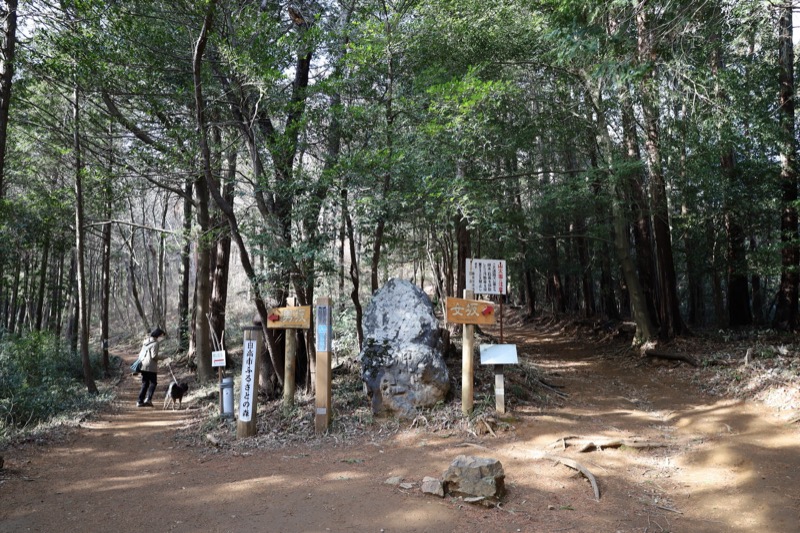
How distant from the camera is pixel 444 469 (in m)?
5.22

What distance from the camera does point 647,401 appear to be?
8.34 metres

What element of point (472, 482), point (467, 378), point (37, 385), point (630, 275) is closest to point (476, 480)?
point (472, 482)

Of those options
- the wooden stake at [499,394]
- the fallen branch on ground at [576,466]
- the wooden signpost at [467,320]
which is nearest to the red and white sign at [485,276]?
the wooden signpost at [467,320]

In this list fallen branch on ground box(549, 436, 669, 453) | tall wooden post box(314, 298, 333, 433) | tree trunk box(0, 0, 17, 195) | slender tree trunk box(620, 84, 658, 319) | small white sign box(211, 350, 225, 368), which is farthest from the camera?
slender tree trunk box(620, 84, 658, 319)

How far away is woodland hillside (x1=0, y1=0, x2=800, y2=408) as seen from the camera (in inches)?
308

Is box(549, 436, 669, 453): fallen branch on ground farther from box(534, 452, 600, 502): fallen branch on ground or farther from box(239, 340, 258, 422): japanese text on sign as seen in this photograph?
box(239, 340, 258, 422): japanese text on sign

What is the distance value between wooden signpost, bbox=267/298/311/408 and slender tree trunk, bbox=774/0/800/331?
9451mm

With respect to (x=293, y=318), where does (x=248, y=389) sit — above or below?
below

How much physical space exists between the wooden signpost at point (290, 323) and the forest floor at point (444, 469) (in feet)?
2.96

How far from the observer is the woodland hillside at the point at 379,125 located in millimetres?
7828

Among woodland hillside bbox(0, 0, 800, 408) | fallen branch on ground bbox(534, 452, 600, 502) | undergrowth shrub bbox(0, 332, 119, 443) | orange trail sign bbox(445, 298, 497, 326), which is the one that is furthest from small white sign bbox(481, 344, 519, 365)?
undergrowth shrub bbox(0, 332, 119, 443)

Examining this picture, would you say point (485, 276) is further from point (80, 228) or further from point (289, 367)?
point (80, 228)

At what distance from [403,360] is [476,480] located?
9.66 ft

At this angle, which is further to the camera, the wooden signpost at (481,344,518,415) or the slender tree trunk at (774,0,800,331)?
the slender tree trunk at (774,0,800,331)
